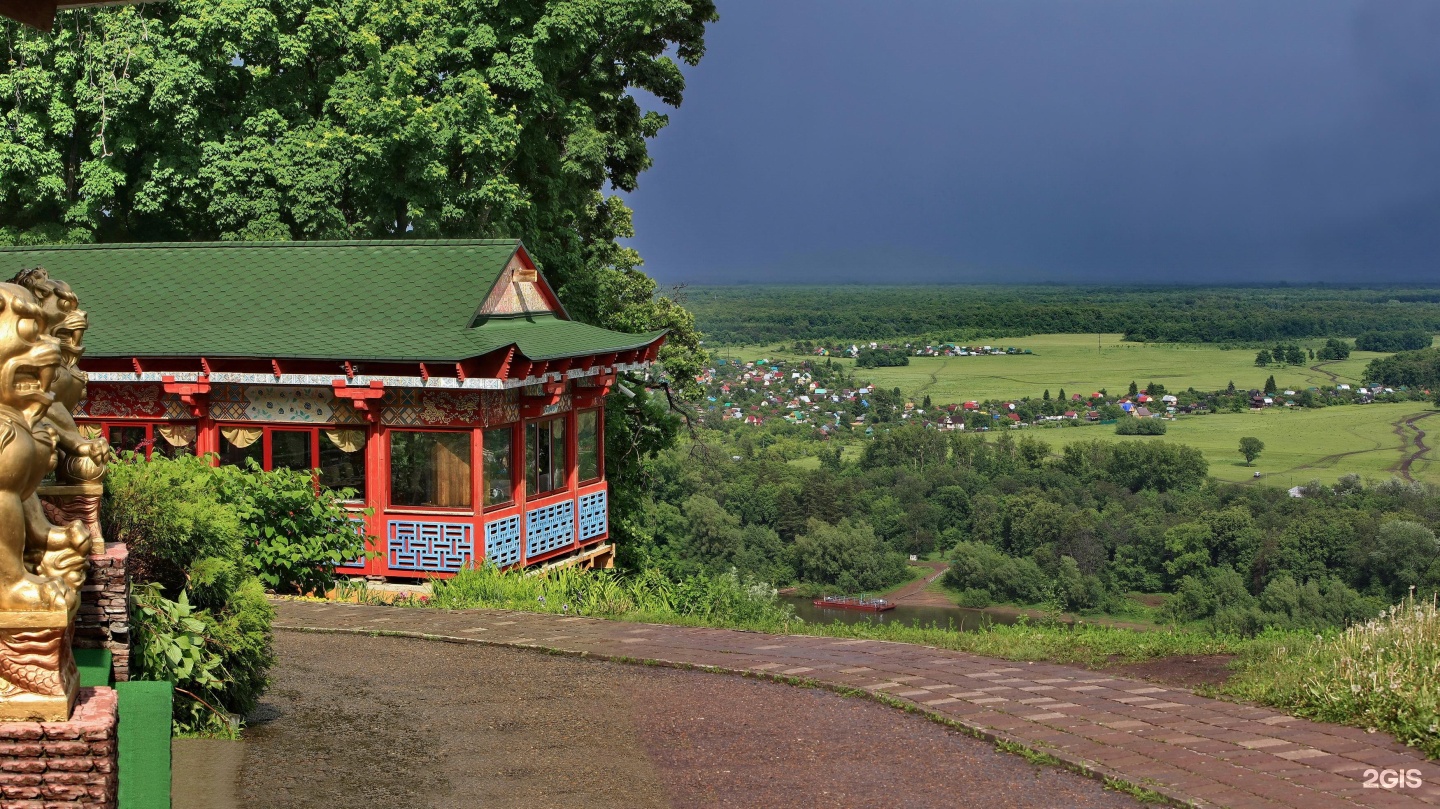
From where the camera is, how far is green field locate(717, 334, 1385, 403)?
369 feet

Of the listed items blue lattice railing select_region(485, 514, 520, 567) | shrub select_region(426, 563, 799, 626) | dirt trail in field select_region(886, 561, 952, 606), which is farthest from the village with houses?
shrub select_region(426, 563, 799, 626)

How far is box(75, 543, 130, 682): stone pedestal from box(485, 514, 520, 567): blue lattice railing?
10.0 m

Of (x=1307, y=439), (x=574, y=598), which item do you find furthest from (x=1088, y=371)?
(x=574, y=598)

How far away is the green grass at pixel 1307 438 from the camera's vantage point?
77.8 meters

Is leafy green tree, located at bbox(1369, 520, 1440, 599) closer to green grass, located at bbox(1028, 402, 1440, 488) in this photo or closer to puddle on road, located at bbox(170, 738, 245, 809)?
green grass, located at bbox(1028, 402, 1440, 488)

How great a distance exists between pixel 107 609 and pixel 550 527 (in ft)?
38.6

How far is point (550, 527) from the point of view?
56.6 ft

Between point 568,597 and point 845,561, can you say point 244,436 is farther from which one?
point 845,561

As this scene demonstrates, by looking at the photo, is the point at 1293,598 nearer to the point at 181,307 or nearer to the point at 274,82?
the point at 274,82

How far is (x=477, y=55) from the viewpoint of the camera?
2425 cm

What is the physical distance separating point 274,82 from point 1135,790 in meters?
22.2

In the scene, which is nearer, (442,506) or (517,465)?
(442,506)

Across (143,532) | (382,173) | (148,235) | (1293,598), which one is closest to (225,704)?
(143,532)

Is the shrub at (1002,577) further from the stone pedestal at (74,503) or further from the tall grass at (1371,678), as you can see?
the stone pedestal at (74,503)
